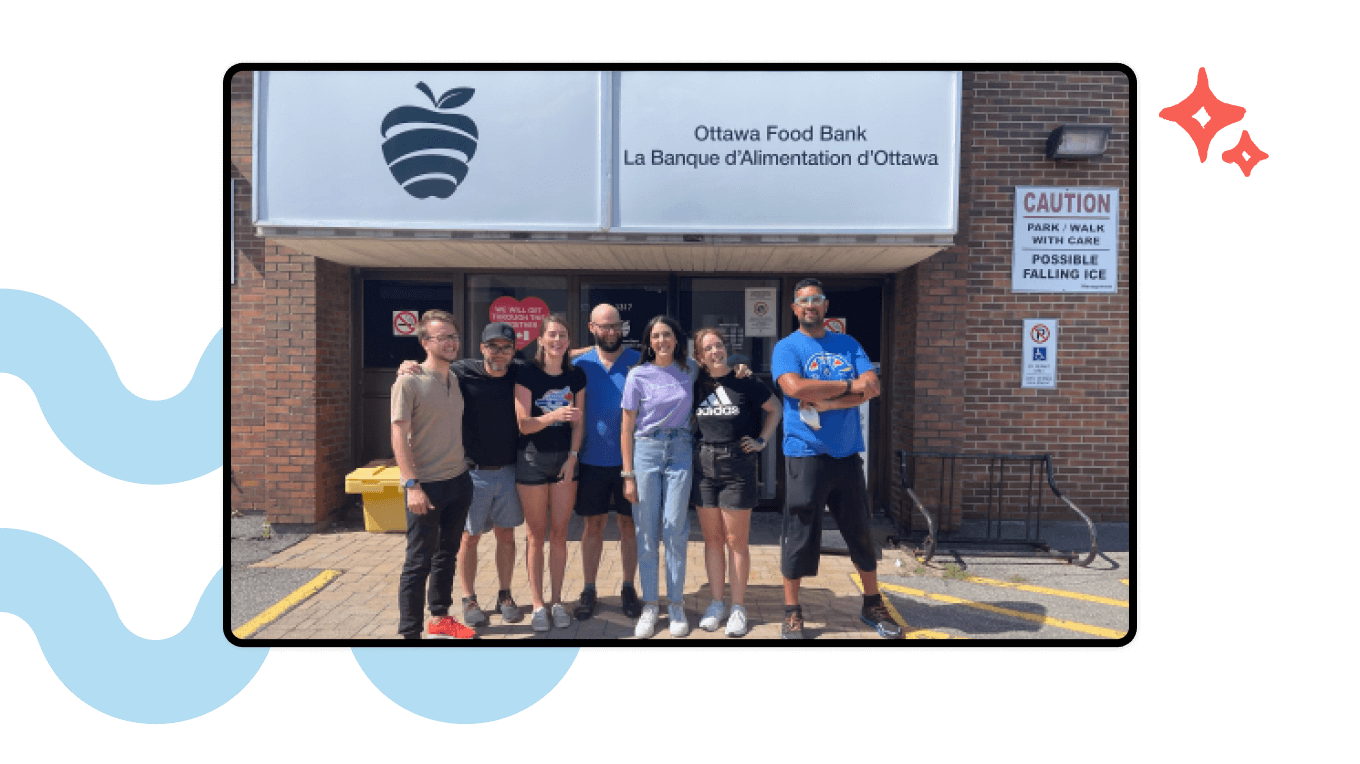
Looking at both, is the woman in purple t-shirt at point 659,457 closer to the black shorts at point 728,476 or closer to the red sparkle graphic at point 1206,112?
the black shorts at point 728,476

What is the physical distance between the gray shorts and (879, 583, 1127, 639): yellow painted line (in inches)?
96.6

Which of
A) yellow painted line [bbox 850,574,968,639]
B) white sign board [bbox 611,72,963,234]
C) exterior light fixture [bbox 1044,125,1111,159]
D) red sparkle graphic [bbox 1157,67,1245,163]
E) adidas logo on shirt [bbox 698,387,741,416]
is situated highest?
exterior light fixture [bbox 1044,125,1111,159]

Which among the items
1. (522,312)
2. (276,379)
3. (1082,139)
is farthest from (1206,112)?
(276,379)

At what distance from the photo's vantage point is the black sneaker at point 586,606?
12.2 feet

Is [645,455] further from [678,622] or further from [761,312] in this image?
[761,312]

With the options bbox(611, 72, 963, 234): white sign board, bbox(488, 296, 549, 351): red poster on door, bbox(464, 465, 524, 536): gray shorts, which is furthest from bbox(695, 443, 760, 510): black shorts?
bbox(488, 296, 549, 351): red poster on door

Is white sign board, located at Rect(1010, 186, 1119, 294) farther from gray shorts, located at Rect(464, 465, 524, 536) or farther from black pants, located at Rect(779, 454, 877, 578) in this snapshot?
gray shorts, located at Rect(464, 465, 524, 536)

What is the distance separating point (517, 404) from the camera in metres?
3.46

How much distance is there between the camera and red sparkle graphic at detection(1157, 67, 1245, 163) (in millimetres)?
2406

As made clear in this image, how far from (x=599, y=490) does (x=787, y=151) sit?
239cm

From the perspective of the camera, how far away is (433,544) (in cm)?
337

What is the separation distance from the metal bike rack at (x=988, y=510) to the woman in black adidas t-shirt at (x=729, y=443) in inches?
66.2

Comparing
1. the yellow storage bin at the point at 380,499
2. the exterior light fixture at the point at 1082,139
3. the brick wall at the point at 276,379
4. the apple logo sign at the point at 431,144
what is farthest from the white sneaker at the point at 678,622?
the exterior light fixture at the point at 1082,139

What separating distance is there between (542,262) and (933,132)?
3.03 meters
